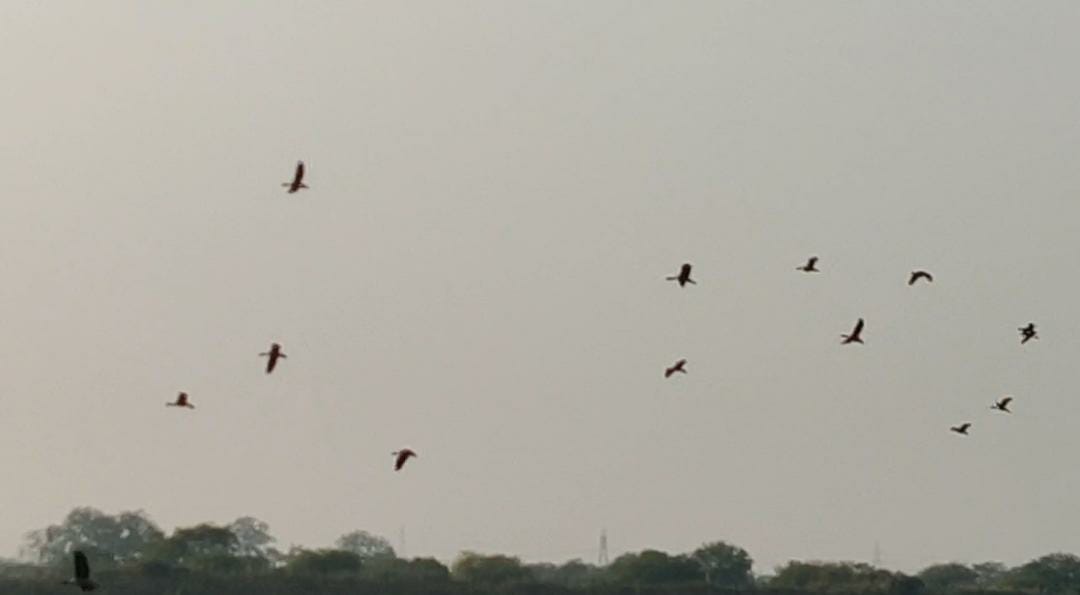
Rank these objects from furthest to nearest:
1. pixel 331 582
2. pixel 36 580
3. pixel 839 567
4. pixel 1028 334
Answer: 1. pixel 839 567
2. pixel 331 582
3. pixel 36 580
4. pixel 1028 334

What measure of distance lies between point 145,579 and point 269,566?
25.0 meters

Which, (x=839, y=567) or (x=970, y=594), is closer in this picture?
(x=970, y=594)

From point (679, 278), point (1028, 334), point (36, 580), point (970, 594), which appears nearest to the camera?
point (679, 278)

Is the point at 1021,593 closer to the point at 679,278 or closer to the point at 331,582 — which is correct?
the point at 331,582

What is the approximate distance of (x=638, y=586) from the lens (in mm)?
195625

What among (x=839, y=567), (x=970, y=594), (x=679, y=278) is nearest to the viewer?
(x=679, y=278)

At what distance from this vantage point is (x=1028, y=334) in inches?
3398

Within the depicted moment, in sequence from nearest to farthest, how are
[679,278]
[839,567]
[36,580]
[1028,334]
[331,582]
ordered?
[679,278] → [1028,334] → [36,580] → [331,582] → [839,567]

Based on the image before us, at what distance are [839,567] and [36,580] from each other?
6013 cm

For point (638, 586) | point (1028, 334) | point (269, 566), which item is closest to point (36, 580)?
point (269, 566)

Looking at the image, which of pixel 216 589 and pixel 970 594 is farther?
pixel 970 594

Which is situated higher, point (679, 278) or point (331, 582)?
point (331, 582)

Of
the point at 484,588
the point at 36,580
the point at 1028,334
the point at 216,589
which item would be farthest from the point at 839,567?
the point at 1028,334

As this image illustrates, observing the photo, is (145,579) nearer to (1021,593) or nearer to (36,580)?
(36,580)
